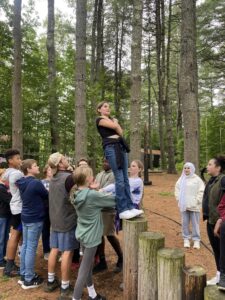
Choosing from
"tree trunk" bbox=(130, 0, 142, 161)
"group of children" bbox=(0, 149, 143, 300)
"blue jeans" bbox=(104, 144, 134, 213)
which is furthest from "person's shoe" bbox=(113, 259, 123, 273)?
"tree trunk" bbox=(130, 0, 142, 161)

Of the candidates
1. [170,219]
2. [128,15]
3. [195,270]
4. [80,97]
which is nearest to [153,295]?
[195,270]

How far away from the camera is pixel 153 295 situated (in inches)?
148

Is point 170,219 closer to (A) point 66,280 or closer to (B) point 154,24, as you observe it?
(A) point 66,280

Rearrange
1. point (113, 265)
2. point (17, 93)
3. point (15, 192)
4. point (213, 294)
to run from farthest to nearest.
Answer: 1. point (17, 93)
2. point (113, 265)
3. point (15, 192)
4. point (213, 294)

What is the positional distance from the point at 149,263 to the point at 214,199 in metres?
1.33

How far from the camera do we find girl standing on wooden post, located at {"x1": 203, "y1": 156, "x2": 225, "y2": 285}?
4414mm

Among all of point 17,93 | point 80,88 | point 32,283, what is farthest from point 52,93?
point 32,283

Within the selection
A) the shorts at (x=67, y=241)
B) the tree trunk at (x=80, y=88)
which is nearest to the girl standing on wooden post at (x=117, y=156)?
the shorts at (x=67, y=241)

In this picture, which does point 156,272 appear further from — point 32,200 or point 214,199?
point 32,200

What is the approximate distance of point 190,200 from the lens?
20.9 ft

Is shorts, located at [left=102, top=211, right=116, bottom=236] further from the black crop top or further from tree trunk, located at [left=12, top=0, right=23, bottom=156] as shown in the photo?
tree trunk, located at [left=12, top=0, right=23, bottom=156]

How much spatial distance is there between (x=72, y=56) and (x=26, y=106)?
139 inches

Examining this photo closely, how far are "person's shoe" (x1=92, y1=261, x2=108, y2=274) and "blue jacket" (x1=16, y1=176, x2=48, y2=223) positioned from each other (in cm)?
117

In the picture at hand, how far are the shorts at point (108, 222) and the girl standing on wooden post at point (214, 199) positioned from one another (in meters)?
1.34
